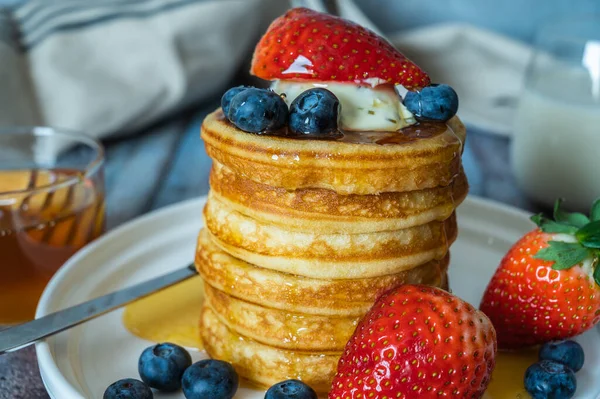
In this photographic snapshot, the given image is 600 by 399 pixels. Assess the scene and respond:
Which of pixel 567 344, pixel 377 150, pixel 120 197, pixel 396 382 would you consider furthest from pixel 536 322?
pixel 120 197

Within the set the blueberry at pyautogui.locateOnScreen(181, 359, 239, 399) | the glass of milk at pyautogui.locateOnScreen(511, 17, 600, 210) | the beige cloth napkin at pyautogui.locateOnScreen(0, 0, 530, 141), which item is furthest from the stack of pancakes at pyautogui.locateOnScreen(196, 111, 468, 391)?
the beige cloth napkin at pyautogui.locateOnScreen(0, 0, 530, 141)

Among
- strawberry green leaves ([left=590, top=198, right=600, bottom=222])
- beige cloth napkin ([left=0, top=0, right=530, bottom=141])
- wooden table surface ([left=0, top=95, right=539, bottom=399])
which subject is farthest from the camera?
beige cloth napkin ([left=0, top=0, right=530, bottom=141])

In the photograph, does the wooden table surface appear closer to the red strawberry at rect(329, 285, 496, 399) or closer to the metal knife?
the metal knife

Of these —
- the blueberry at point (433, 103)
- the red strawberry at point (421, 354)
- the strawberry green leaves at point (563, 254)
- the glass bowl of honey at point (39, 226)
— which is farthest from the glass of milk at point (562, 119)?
the glass bowl of honey at point (39, 226)

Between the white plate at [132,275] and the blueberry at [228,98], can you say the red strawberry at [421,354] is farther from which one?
the blueberry at [228,98]

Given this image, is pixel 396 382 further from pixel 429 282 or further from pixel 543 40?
pixel 543 40
